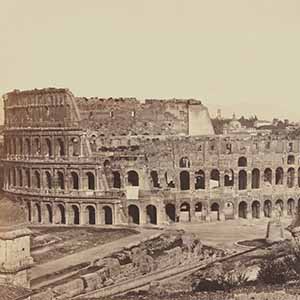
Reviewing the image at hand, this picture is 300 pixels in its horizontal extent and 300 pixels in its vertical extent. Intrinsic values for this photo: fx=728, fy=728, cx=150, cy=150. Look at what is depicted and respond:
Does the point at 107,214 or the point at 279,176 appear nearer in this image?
the point at 107,214

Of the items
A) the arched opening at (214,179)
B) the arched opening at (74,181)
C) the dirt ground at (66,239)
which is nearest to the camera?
the dirt ground at (66,239)

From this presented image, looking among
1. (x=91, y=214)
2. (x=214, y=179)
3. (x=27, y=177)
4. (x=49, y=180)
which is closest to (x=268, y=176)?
(x=214, y=179)

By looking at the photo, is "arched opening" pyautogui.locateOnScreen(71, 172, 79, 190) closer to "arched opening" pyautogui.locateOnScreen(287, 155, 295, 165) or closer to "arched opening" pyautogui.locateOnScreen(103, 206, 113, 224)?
"arched opening" pyautogui.locateOnScreen(103, 206, 113, 224)

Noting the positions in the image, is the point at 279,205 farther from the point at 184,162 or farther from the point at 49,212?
the point at 49,212

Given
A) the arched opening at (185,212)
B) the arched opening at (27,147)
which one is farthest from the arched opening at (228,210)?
the arched opening at (27,147)

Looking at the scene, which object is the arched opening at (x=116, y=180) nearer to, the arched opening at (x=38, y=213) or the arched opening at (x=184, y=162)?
the arched opening at (x=184, y=162)

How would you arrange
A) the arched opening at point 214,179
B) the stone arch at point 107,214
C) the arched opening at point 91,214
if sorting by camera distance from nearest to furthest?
the stone arch at point 107,214, the arched opening at point 91,214, the arched opening at point 214,179

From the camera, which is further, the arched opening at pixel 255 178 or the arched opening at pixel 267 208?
the arched opening at pixel 255 178
